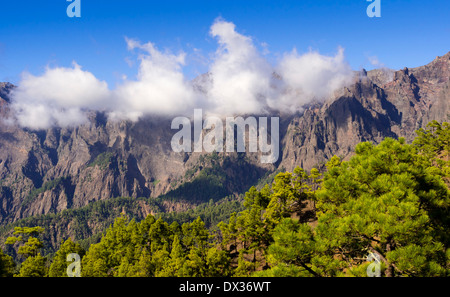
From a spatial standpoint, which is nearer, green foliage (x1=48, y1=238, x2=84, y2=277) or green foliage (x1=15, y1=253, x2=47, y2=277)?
green foliage (x1=15, y1=253, x2=47, y2=277)

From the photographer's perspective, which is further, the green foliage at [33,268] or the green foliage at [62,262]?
the green foliage at [62,262]

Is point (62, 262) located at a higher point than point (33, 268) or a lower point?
Answer: lower

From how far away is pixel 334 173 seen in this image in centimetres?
1596

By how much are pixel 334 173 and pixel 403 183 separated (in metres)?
3.85

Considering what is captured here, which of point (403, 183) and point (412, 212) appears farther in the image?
point (403, 183)

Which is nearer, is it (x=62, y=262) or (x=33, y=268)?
(x=33, y=268)

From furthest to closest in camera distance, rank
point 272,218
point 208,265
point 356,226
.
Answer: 1. point 272,218
2. point 208,265
3. point 356,226

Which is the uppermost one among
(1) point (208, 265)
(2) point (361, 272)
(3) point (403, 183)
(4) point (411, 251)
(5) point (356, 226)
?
(3) point (403, 183)
